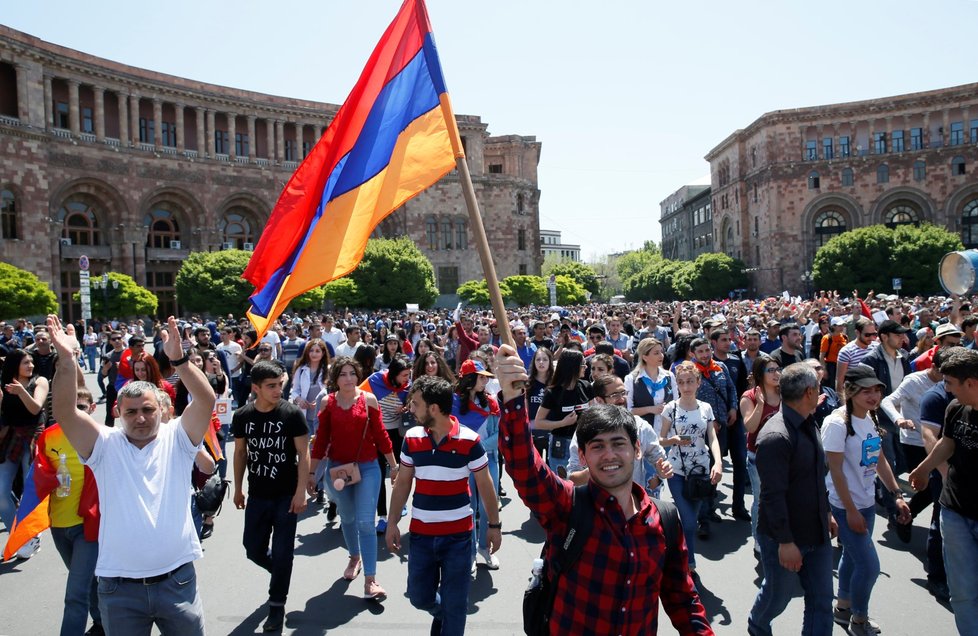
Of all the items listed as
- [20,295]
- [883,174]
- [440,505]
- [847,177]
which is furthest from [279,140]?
[440,505]

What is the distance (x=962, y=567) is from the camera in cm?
397

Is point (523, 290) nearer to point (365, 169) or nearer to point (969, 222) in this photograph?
point (969, 222)

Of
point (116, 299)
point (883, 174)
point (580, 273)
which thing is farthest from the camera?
point (580, 273)

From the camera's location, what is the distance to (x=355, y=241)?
4582 millimetres

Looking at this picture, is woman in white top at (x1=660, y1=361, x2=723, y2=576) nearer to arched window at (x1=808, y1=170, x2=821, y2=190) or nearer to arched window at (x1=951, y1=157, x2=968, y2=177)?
Result: arched window at (x1=808, y1=170, x2=821, y2=190)

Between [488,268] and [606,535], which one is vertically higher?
[488,268]

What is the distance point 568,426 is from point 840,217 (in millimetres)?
60034

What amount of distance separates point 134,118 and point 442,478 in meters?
49.1

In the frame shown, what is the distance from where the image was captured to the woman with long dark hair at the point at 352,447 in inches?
221

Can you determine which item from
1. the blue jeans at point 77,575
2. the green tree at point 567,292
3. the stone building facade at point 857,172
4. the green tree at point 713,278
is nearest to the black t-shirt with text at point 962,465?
the blue jeans at point 77,575

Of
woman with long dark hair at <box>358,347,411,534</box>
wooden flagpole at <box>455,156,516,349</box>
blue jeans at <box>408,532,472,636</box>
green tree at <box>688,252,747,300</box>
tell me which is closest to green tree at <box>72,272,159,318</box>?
woman with long dark hair at <box>358,347,411,534</box>

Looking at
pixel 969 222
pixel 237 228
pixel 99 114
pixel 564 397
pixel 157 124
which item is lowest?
pixel 564 397

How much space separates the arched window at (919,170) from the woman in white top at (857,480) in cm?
6130

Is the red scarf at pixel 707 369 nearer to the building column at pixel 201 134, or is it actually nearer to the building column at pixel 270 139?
the building column at pixel 201 134
